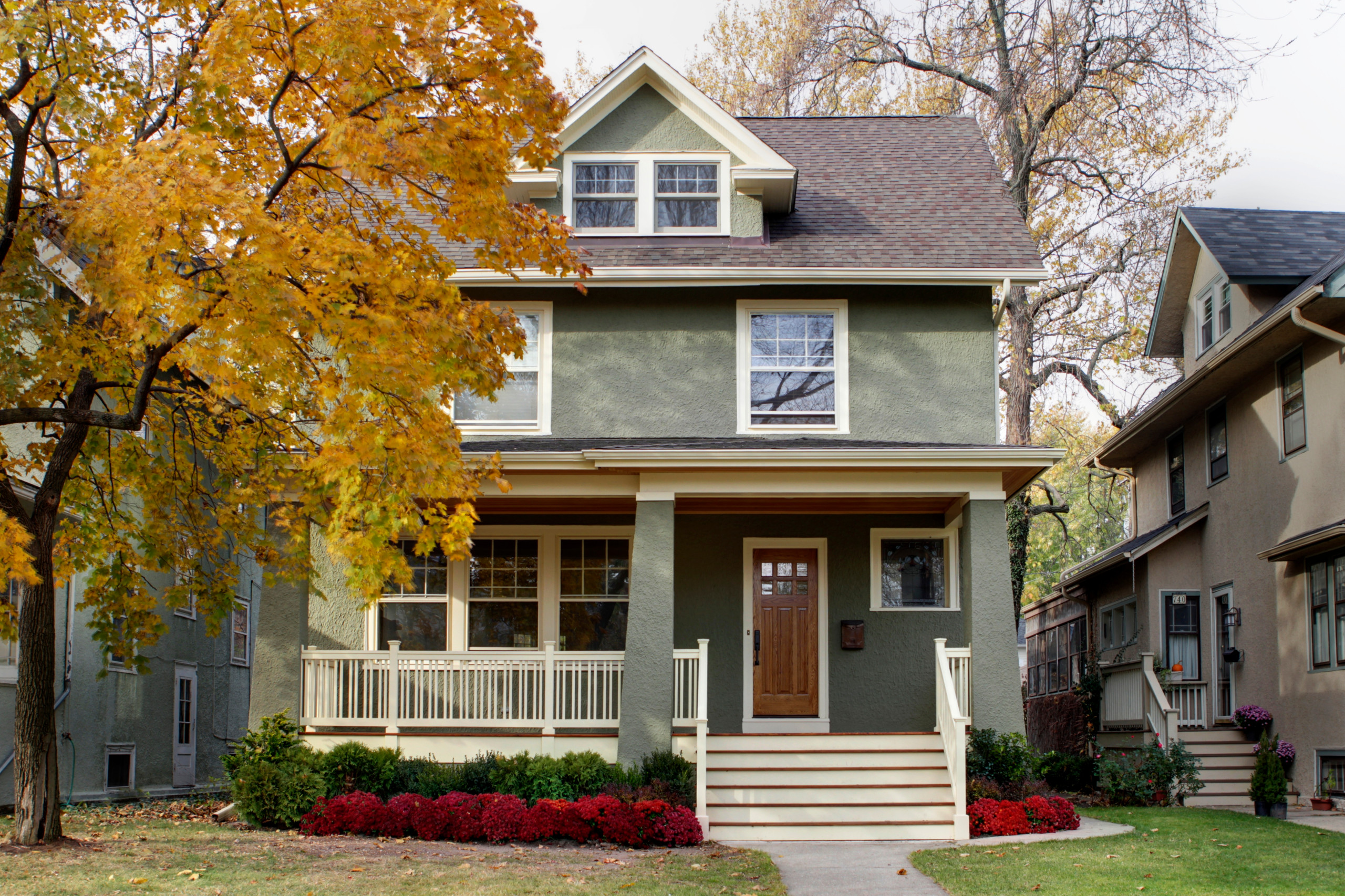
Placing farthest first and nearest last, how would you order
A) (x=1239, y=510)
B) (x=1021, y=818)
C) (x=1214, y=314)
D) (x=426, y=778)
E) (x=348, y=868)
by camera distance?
(x=1214, y=314), (x=1239, y=510), (x=426, y=778), (x=1021, y=818), (x=348, y=868)

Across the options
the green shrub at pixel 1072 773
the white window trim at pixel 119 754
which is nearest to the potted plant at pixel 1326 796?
the green shrub at pixel 1072 773

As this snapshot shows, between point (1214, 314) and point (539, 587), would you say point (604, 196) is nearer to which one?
point (539, 587)

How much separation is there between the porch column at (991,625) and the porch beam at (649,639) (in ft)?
10.6

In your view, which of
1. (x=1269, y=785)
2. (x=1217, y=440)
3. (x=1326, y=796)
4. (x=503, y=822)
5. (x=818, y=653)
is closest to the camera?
(x=503, y=822)

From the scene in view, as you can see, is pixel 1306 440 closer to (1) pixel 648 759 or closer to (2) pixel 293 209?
(1) pixel 648 759

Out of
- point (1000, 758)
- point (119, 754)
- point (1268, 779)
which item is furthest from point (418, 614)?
point (1268, 779)

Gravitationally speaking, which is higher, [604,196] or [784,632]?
[604,196]

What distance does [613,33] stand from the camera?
938 inches

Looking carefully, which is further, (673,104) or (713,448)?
(673,104)

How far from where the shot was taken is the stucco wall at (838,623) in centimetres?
1385

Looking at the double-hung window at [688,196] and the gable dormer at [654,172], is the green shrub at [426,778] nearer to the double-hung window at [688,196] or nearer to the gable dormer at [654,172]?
the gable dormer at [654,172]

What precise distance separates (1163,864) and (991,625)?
139 inches

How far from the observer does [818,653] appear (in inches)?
551

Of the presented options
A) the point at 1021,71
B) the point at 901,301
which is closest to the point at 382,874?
the point at 901,301
